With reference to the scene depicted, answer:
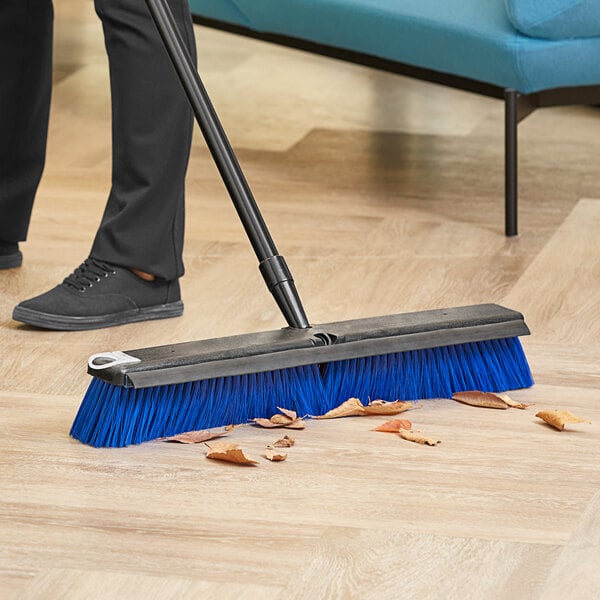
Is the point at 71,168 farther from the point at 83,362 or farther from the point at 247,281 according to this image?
the point at 83,362

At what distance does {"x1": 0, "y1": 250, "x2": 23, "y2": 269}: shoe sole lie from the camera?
184cm

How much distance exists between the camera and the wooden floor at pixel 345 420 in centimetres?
101

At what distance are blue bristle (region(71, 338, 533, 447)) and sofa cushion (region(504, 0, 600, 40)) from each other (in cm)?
70

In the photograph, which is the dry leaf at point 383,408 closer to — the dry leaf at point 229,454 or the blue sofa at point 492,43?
the dry leaf at point 229,454

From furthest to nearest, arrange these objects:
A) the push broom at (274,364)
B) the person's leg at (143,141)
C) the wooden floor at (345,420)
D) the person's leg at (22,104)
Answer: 1. the person's leg at (22,104)
2. the person's leg at (143,141)
3. the push broom at (274,364)
4. the wooden floor at (345,420)

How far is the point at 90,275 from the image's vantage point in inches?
63.8

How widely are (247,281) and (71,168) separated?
0.70 metres

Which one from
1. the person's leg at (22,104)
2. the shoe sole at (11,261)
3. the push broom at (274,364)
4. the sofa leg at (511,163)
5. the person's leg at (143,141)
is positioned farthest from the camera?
the sofa leg at (511,163)

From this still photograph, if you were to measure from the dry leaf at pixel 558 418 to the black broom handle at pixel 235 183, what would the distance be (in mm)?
249

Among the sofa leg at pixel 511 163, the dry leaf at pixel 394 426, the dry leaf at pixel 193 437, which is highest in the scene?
the sofa leg at pixel 511 163

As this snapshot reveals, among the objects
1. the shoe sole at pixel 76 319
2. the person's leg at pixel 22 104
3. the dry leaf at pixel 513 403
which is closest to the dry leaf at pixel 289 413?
the dry leaf at pixel 513 403

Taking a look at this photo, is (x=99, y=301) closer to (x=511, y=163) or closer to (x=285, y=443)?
(x=285, y=443)

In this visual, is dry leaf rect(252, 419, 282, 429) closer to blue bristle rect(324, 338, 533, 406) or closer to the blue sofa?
blue bristle rect(324, 338, 533, 406)

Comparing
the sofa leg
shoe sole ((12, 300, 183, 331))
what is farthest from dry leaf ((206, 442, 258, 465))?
the sofa leg
